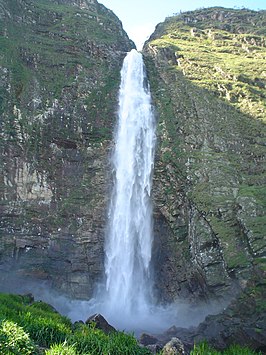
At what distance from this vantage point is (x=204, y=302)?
22031 millimetres

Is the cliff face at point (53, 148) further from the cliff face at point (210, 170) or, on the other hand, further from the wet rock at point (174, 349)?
the wet rock at point (174, 349)

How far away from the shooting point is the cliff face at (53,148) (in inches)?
955

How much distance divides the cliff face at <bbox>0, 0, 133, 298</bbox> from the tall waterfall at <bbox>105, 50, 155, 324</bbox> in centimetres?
76

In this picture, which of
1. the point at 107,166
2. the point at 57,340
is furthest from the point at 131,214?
the point at 57,340

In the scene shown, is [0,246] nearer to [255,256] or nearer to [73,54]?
[255,256]

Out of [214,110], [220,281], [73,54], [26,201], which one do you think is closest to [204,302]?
[220,281]

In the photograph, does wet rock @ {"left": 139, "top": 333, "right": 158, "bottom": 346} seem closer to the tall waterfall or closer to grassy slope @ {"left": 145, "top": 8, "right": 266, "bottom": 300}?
Answer: the tall waterfall

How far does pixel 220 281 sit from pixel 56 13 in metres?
26.1

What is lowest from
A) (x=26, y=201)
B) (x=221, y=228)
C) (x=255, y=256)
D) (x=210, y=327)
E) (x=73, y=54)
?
(x=210, y=327)

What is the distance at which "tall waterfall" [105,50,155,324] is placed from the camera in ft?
78.2

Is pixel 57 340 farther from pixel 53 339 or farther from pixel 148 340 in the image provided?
pixel 148 340

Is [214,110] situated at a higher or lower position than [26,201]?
higher

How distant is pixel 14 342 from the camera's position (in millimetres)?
8844

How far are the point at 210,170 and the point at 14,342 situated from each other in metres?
18.4
